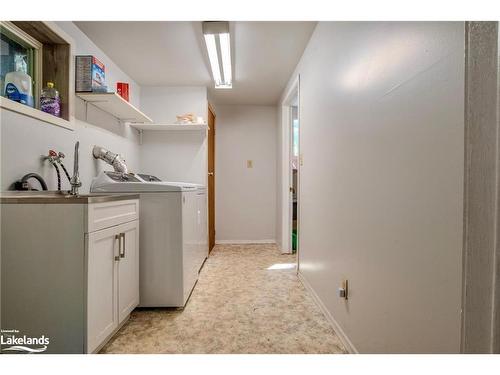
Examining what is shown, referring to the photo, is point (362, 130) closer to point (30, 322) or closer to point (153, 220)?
point (153, 220)

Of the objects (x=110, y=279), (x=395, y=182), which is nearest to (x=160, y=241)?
(x=110, y=279)

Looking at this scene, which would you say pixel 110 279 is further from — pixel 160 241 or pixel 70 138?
pixel 70 138

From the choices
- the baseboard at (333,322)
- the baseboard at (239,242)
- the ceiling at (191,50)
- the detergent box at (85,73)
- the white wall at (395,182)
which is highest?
the ceiling at (191,50)

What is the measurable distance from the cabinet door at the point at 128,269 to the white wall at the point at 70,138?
646mm

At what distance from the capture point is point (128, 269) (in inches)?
68.0

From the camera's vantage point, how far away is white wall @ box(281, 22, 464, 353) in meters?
0.78

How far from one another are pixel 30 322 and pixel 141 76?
2754 mm

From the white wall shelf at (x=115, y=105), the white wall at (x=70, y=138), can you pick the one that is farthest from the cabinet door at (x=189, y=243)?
the white wall shelf at (x=115, y=105)

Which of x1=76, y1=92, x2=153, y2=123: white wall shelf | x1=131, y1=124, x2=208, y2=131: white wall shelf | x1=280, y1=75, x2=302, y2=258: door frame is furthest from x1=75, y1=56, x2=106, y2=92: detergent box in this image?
x1=280, y1=75, x2=302, y2=258: door frame

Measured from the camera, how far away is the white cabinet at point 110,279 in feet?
4.30

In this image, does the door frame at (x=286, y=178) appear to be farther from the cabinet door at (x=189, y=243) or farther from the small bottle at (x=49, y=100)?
the small bottle at (x=49, y=100)

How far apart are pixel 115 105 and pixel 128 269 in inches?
60.4

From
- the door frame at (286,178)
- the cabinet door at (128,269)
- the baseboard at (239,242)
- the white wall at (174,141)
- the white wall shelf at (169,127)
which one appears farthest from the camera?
the baseboard at (239,242)

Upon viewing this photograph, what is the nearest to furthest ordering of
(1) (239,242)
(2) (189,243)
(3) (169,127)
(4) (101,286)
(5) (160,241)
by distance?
1. (4) (101,286)
2. (5) (160,241)
3. (2) (189,243)
4. (3) (169,127)
5. (1) (239,242)
